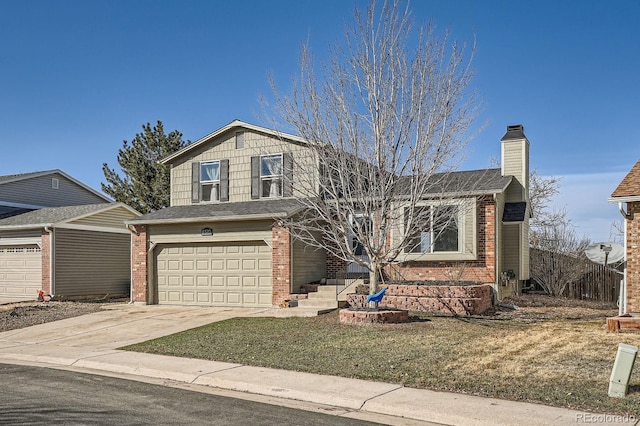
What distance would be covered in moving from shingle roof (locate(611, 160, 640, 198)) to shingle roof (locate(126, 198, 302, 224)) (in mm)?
8908

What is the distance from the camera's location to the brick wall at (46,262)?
2408cm

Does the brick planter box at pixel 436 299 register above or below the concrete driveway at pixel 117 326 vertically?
above

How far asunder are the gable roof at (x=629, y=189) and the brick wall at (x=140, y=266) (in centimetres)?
1510

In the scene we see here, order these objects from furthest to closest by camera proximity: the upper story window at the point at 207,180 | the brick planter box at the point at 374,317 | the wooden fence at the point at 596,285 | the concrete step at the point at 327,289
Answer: the wooden fence at the point at 596,285 < the upper story window at the point at 207,180 < the concrete step at the point at 327,289 < the brick planter box at the point at 374,317

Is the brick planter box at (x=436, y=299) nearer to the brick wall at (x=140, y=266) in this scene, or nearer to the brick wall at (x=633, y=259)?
the brick wall at (x=633, y=259)

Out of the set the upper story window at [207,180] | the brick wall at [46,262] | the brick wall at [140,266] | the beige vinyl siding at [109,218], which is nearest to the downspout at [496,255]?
the upper story window at [207,180]

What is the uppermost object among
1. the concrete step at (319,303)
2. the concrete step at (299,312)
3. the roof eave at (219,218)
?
the roof eave at (219,218)

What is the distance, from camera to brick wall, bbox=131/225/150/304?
22.0 meters

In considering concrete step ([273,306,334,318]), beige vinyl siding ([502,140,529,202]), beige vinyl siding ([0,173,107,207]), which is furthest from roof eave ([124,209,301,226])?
beige vinyl siding ([0,173,107,207])

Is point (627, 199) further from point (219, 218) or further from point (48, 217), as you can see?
point (48, 217)

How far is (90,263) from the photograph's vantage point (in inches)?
1029

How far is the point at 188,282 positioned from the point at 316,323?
7.66m

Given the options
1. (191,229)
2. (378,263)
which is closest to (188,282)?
(191,229)

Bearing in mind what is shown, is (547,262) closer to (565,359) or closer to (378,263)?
(378,263)
